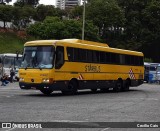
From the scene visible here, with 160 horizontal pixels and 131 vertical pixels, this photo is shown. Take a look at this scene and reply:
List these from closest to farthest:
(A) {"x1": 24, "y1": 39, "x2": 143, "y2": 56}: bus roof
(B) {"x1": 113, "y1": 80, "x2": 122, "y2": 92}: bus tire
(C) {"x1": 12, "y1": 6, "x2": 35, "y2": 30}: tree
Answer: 1. (A) {"x1": 24, "y1": 39, "x2": 143, "y2": 56}: bus roof
2. (B) {"x1": 113, "y1": 80, "x2": 122, "y2": 92}: bus tire
3. (C) {"x1": 12, "y1": 6, "x2": 35, "y2": 30}: tree

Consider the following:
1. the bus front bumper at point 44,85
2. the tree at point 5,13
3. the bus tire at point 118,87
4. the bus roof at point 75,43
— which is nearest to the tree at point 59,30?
the tree at point 5,13

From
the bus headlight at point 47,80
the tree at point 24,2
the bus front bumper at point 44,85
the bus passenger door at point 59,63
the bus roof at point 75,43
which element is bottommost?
the bus front bumper at point 44,85

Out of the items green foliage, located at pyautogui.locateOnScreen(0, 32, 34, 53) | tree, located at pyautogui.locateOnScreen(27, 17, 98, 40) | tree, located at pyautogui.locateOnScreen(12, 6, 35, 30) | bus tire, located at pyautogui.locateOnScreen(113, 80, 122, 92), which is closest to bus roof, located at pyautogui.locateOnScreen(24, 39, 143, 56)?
bus tire, located at pyautogui.locateOnScreen(113, 80, 122, 92)

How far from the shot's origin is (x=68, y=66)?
2656 cm

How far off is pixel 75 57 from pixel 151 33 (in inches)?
2128

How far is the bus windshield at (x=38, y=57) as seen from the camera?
2549 centimetres

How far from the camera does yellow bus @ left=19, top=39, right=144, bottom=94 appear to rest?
25.4 meters

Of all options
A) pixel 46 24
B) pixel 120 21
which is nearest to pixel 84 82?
pixel 46 24

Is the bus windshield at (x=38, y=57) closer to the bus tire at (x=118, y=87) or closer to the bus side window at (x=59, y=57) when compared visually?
the bus side window at (x=59, y=57)

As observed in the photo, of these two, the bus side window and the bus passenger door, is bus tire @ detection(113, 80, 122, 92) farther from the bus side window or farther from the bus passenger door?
the bus side window

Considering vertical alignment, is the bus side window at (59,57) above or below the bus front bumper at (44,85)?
above

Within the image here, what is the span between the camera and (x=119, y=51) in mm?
33531

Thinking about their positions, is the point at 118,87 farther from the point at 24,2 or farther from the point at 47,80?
the point at 24,2

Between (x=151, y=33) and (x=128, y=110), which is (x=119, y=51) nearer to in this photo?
(x=128, y=110)
